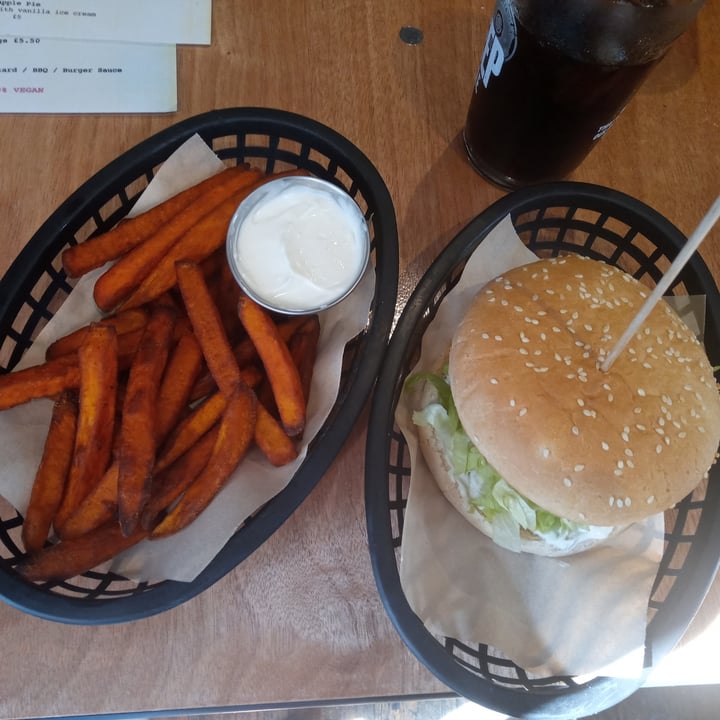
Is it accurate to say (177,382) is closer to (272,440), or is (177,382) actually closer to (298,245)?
(272,440)

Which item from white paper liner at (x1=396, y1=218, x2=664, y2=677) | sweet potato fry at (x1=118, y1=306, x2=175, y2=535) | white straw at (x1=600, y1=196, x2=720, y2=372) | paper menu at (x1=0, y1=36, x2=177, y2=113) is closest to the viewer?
white straw at (x1=600, y1=196, x2=720, y2=372)

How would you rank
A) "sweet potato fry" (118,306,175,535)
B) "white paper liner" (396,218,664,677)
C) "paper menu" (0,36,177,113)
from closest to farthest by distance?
"sweet potato fry" (118,306,175,535), "white paper liner" (396,218,664,677), "paper menu" (0,36,177,113)

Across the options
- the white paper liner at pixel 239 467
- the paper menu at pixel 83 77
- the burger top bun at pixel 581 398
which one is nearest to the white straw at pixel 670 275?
the burger top bun at pixel 581 398

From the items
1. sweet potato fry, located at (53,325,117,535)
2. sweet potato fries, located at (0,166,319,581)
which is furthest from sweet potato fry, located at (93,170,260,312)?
sweet potato fry, located at (53,325,117,535)

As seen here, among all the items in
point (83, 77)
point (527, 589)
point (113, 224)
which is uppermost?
point (83, 77)

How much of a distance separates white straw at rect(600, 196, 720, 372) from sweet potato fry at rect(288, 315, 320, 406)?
0.45m

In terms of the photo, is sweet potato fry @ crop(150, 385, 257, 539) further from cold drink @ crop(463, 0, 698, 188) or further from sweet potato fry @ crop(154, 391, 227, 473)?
cold drink @ crop(463, 0, 698, 188)

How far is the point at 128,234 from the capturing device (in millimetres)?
1000

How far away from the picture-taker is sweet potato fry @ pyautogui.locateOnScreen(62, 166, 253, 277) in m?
0.97

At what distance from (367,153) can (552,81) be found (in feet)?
1.45

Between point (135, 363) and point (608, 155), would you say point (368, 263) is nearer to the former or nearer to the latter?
point (135, 363)

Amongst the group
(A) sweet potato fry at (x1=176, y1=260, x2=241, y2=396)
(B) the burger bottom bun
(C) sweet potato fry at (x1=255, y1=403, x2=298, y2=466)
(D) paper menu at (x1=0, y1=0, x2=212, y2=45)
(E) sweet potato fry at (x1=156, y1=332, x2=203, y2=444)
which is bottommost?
(B) the burger bottom bun

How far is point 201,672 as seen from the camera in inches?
38.4

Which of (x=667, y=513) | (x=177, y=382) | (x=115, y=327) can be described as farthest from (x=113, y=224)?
(x=667, y=513)
